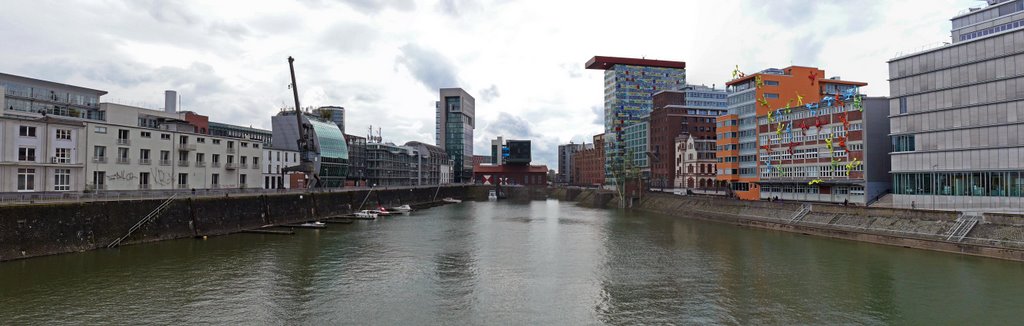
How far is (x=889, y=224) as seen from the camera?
6312 centimetres

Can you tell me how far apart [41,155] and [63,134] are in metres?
3.21

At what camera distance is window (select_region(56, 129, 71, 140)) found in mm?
60406

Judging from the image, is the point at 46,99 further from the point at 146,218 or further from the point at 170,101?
the point at 146,218

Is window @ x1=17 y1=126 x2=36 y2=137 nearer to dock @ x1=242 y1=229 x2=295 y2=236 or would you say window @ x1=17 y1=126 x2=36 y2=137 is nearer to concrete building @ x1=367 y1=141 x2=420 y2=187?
dock @ x1=242 y1=229 x2=295 y2=236

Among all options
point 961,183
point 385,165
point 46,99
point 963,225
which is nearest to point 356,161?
point 385,165

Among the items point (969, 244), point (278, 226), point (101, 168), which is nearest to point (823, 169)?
point (969, 244)

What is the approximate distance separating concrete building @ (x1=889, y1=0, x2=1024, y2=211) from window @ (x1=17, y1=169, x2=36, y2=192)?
103 metres

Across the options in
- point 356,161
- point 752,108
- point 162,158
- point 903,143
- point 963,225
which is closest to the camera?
point 963,225

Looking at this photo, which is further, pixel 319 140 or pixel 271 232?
pixel 319 140

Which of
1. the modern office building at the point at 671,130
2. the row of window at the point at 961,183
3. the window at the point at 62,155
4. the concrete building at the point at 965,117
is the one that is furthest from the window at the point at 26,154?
the modern office building at the point at 671,130

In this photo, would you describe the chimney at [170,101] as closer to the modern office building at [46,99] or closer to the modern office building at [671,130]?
the modern office building at [46,99]

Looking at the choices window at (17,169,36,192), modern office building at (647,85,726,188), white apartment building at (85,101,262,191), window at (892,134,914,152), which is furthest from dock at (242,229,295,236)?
modern office building at (647,85,726,188)

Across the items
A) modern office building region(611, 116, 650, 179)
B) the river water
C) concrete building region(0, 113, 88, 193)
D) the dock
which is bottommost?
the river water

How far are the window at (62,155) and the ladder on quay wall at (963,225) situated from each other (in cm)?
9493
